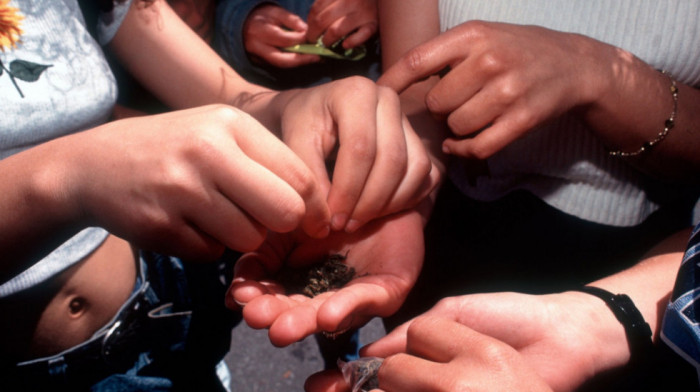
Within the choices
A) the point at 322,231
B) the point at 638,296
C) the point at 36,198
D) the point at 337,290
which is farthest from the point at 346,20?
the point at 638,296

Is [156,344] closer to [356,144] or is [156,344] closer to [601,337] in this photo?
[356,144]

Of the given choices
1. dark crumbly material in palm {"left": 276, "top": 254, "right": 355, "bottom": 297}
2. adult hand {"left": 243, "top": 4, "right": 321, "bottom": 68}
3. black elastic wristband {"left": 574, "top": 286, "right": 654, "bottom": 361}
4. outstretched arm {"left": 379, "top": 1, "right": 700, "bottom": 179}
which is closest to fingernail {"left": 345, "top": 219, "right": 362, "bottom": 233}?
dark crumbly material in palm {"left": 276, "top": 254, "right": 355, "bottom": 297}

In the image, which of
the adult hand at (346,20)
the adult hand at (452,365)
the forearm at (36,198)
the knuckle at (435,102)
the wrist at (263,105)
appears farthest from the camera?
the adult hand at (346,20)

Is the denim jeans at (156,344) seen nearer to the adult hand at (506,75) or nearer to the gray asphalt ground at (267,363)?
the gray asphalt ground at (267,363)

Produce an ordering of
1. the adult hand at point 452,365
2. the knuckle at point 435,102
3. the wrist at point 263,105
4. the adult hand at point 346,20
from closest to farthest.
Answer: the adult hand at point 452,365
the knuckle at point 435,102
the wrist at point 263,105
the adult hand at point 346,20

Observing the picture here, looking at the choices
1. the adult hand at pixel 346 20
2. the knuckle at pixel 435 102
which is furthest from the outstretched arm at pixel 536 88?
the adult hand at pixel 346 20

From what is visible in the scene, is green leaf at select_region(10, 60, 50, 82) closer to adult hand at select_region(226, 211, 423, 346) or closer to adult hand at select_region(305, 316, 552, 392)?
adult hand at select_region(226, 211, 423, 346)

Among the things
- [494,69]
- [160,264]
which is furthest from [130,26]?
[494,69]

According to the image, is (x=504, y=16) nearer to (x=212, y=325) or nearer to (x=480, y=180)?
(x=480, y=180)
